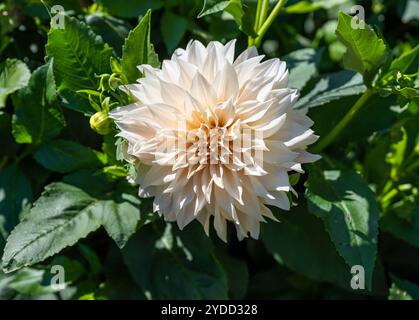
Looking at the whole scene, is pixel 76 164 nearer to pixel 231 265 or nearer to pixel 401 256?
pixel 231 265

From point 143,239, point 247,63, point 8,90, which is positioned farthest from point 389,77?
point 8,90

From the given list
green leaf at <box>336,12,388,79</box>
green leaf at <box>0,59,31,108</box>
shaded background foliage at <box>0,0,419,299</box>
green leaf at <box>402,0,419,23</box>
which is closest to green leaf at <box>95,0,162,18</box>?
shaded background foliage at <box>0,0,419,299</box>

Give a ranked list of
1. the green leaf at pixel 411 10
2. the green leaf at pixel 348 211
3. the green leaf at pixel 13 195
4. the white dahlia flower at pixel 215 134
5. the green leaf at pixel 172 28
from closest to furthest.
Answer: the white dahlia flower at pixel 215 134 → the green leaf at pixel 348 211 → the green leaf at pixel 13 195 → the green leaf at pixel 172 28 → the green leaf at pixel 411 10

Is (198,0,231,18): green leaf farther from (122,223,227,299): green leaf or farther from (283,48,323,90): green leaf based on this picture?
(122,223,227,299): green leaf

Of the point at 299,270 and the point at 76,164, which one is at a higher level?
the point at 76,164

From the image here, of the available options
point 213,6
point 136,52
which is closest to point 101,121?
point 136,52

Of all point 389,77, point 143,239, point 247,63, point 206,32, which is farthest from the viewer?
point 206,32

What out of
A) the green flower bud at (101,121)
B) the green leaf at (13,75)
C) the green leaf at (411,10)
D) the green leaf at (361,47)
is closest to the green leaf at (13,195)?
the green leaf at (13,75)

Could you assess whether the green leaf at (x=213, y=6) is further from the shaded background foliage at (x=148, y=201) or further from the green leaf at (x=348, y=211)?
the green leaf at (x=348, y=211)
